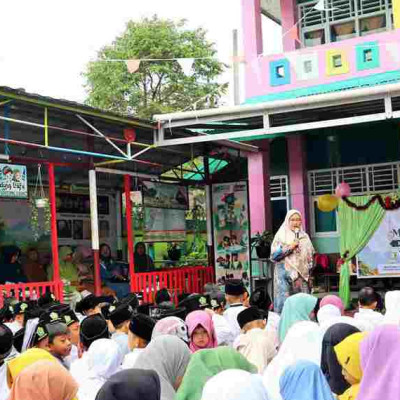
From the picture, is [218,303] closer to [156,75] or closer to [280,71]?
[280,71]

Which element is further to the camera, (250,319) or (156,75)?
(156,75)

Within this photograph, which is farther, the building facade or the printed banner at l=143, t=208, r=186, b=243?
the printed banner at l=143, t=208, r=186, b=243

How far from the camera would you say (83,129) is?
9336mm

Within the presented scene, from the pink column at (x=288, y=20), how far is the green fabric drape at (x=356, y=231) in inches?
129

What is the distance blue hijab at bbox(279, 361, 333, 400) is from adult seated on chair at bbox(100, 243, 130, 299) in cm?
808

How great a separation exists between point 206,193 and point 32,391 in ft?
30.2

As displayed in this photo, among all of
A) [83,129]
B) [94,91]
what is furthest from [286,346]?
[94,91]

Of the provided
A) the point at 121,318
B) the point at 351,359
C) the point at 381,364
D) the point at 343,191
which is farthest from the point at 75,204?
the point at 381,364

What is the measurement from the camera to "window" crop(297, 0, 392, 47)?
1159cm

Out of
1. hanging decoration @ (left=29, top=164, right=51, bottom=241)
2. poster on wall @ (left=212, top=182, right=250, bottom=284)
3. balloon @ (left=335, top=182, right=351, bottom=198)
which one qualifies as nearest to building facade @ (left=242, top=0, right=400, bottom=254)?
poster on wall @ (left=212, top=182, right=250, bottom=284)

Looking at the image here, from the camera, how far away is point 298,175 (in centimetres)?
A: 1205

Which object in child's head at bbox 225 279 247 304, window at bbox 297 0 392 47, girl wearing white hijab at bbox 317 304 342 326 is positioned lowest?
girl wearing white hijab at bbox 317 304 342 326

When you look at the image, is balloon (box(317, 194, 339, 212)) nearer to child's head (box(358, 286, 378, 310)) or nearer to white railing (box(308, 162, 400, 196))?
white railing (box(308, 162, 400, 196))

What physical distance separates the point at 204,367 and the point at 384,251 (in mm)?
7768
